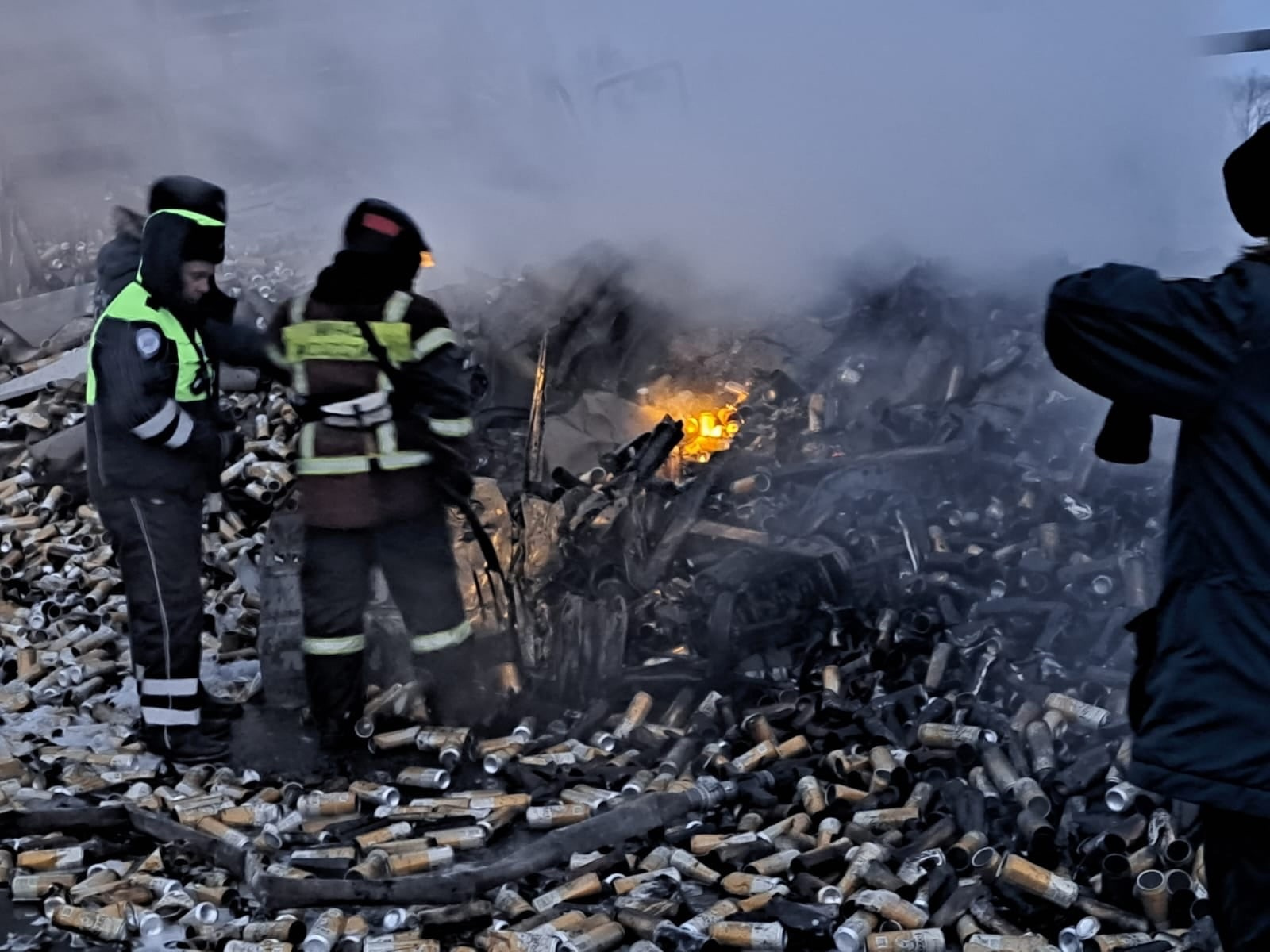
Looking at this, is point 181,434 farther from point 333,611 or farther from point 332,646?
point 332,646

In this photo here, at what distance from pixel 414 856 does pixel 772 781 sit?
1304 millimetres

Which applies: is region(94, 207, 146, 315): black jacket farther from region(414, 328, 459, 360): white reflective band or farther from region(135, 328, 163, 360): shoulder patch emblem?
region(414, 328, 459, 360): white reflective band

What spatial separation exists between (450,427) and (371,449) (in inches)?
13.1

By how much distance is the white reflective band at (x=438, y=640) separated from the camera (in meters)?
5.21

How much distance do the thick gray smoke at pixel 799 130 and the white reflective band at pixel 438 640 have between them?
13.5ft

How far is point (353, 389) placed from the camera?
5.09 metres

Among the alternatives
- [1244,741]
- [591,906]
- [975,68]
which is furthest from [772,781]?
[975,68]

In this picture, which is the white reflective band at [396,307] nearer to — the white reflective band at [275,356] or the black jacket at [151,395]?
the white reflective band at [275,356]

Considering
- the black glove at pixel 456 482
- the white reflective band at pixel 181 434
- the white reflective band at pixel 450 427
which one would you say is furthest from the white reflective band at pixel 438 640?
the white reflective band at pixel 181 434

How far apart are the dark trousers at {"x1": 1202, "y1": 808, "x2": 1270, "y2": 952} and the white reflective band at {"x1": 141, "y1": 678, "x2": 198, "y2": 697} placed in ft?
13.4

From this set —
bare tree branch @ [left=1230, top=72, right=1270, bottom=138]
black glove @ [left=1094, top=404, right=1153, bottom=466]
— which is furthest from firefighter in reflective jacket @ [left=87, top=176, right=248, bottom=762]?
bare tree branch @ [left=1230, top=72, right=1270, bottom=138]

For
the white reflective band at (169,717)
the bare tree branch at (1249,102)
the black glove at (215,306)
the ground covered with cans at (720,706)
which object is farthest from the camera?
the bare tree branch at (1249,102)

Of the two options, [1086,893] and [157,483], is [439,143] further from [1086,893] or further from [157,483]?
[1086,893]

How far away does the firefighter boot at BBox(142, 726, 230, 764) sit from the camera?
5207mm
